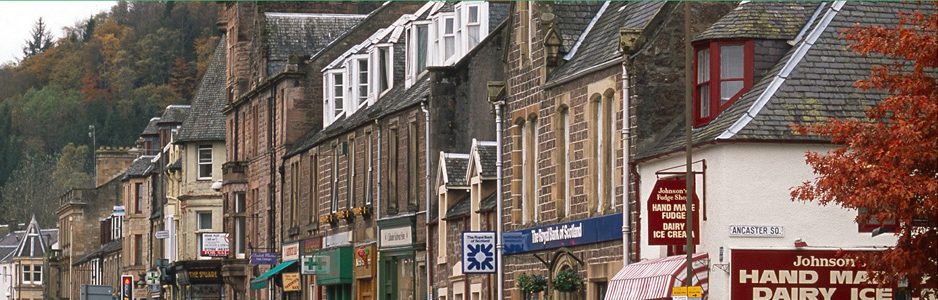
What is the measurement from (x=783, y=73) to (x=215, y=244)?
47.2 meters

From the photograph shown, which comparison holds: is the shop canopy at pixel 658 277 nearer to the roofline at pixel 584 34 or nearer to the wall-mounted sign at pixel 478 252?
the roofline at pixel 584 34

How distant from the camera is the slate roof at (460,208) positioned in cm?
4844

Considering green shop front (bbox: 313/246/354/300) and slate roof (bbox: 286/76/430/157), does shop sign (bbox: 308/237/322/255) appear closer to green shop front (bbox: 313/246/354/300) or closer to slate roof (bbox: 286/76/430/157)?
green shop front (bbox: 313/246/354/300)

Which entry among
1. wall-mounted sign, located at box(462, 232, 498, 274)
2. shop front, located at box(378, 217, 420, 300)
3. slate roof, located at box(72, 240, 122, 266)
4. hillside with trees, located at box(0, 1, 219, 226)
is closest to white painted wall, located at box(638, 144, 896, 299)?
wall-mounted sign, located at box(462, 232, 498, 274)

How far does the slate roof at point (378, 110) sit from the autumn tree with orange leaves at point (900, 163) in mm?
27568

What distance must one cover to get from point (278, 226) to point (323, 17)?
303 inches

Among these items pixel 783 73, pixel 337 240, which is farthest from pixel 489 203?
pixel 337 240

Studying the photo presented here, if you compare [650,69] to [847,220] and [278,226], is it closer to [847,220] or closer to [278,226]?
[847,220]

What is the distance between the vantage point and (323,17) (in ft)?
245

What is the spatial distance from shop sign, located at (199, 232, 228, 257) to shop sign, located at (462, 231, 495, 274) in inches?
1366

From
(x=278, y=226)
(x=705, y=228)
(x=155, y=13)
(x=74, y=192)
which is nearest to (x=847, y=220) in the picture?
(x=705, y=228)

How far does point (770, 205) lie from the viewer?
107 ft

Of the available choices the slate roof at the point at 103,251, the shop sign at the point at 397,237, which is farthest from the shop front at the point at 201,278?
the shop sign at the point at 397,237

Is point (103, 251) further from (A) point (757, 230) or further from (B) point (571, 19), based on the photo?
(A) point (757, 230)
